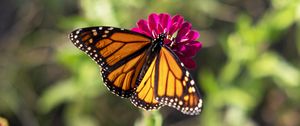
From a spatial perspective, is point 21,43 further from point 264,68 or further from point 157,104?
point 157,104

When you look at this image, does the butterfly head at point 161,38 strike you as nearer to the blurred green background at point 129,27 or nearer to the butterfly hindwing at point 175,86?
the butterfly hindwing at point 175,86

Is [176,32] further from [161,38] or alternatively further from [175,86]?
[175,86]

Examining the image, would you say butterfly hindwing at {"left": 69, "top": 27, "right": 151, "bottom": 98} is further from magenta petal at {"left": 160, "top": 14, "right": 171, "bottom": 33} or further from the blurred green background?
the blurred green background

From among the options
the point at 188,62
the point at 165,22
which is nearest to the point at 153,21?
the point at 165,22

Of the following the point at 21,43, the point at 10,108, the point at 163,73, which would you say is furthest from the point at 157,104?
the point at 21,43

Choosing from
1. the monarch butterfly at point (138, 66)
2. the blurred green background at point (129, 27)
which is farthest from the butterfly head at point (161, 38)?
the blurred green background at point (129, 27)

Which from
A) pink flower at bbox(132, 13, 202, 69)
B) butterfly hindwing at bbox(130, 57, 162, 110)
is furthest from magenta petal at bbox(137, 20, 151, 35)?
butterfly hindwing at bbox(130, 57, 162, 110)

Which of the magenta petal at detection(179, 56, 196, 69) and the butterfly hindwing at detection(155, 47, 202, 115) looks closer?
the butterfly hindwing at detection(155, 47, 202, 115)
